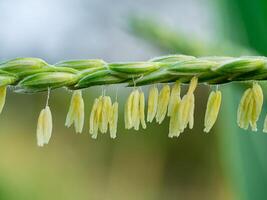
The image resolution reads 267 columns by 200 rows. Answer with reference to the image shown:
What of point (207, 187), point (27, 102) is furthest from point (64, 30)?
point (207, 187)

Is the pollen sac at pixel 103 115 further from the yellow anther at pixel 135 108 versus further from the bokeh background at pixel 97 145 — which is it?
the bokeh background at pixel 97 145

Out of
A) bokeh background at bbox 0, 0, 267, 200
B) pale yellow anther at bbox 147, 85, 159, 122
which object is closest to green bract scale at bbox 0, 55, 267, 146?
pale yellow anther at bbox 147, 85, 159, 122

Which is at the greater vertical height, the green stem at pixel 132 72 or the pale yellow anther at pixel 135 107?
the green stem at pixel 132 72

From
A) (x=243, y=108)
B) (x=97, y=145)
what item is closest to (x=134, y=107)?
(x=243, y=108)

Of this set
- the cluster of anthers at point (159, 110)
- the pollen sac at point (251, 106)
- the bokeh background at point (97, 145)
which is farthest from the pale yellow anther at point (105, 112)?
the bokeh background at point (97, 145)

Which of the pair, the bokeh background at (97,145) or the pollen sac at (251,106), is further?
the bokeh background at (97,145)

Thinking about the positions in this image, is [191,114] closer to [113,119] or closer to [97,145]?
[113,119]
